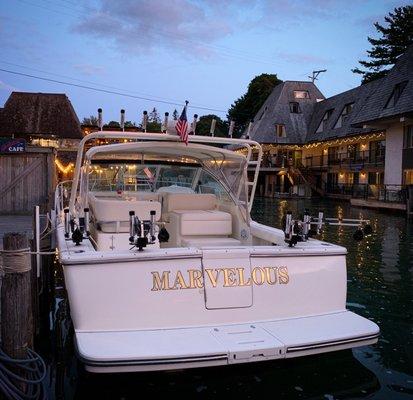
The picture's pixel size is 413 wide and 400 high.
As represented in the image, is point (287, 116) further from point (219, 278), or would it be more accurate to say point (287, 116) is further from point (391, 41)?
point (219, 278)

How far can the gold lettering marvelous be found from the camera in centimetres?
461

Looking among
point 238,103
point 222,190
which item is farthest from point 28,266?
point 238,103

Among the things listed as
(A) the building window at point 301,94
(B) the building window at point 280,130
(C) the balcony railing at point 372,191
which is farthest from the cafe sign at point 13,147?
(A) the building window at point 301,94

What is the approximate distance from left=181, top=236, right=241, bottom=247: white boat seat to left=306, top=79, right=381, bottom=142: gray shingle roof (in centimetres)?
3278

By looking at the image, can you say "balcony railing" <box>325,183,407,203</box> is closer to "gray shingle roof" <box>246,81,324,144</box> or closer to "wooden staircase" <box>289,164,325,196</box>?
"wooden staircase" <box>289,164,325,196</box>

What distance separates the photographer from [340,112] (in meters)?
44.1

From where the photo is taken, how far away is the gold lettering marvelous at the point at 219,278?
4.61 meters

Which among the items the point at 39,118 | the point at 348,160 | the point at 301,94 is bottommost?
the point at 348,160

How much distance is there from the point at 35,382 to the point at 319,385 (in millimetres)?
2758

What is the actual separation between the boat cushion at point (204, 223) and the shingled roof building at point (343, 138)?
2020 centimetres

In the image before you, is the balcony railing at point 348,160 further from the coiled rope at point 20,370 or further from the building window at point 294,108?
the coiled rope at point 20,370

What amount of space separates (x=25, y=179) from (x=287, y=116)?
125ft

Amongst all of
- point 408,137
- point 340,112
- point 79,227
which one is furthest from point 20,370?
point 340,112

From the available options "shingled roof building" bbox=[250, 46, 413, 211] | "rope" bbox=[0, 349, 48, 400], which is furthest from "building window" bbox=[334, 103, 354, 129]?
"rope" bbox=[0, 349, 48, 400]
